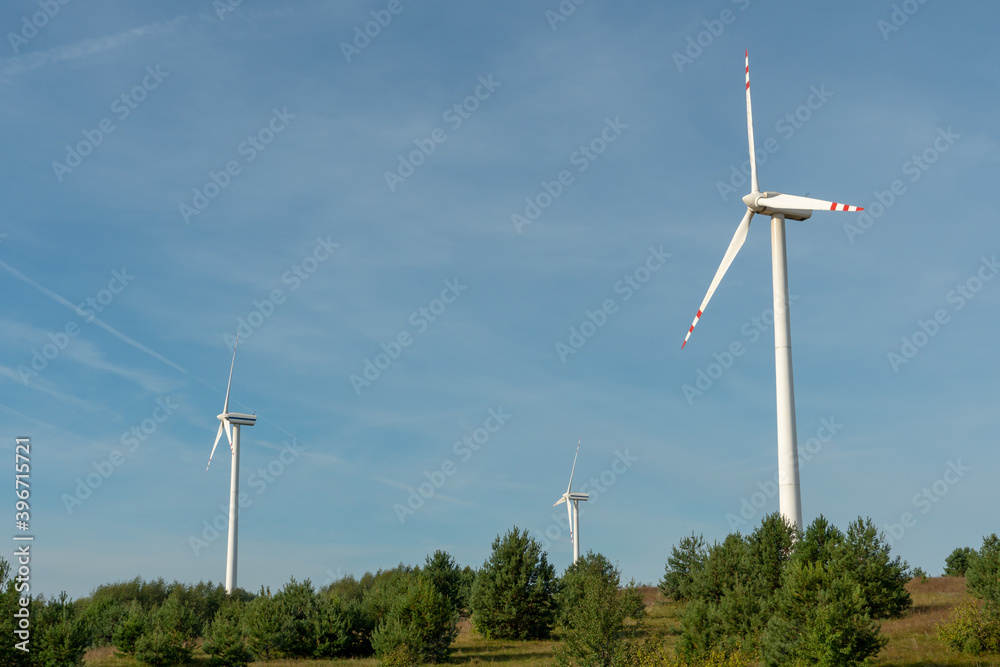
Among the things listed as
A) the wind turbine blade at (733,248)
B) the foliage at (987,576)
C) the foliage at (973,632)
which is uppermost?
the wind turbine blade at (733,248)

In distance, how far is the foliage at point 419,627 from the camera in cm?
4306

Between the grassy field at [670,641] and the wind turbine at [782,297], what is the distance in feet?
23.4

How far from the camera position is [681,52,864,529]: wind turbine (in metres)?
44.2

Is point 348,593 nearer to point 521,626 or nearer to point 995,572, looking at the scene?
point 521,626

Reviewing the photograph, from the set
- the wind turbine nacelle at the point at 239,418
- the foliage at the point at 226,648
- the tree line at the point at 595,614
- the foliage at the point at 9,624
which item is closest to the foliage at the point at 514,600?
the tree line at the point at 595,614

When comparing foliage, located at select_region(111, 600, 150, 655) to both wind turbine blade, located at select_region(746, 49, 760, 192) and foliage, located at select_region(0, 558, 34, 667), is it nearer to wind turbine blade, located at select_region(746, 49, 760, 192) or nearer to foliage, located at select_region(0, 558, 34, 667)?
foliage, located at select_region(0, 558, 34, 667)

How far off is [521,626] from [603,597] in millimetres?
22169

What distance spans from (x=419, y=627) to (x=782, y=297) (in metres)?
25.7

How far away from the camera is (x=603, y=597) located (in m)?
32.1

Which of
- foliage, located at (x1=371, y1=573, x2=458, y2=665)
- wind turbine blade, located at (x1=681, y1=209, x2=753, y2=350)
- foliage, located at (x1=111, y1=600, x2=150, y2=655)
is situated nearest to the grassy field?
foliage, located at (x1=111, y1=600, x2=150, y2=655)

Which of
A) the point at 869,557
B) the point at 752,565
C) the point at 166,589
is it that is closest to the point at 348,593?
the point at 166,589

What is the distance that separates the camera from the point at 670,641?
143 ft

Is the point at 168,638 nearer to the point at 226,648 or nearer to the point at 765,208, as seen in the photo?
the point at 226,648

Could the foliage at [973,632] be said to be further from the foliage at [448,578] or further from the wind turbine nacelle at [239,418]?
the wind turbine nacelle at [239,418]
